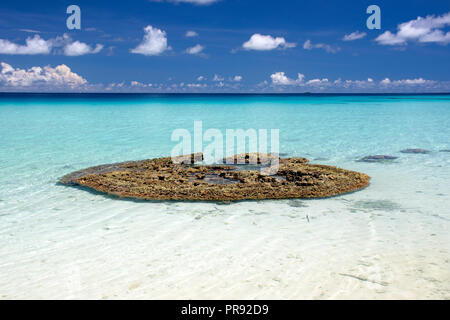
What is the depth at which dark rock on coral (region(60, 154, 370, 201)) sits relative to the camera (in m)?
7.90

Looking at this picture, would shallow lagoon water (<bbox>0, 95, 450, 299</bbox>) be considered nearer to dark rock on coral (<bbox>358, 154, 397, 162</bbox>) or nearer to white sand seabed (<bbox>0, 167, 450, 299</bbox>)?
white sand seabed (<bbox>0, 167, 450, 299</bbox>)

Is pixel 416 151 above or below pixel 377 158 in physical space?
above

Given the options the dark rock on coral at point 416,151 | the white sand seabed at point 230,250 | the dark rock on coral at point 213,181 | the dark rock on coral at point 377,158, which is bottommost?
the white sand seabed at point 230,250

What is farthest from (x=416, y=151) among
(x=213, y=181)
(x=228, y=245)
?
(x=228, y=245)

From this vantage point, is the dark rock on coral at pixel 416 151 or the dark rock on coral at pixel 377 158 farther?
the dark rock on coral at pixel 416 151

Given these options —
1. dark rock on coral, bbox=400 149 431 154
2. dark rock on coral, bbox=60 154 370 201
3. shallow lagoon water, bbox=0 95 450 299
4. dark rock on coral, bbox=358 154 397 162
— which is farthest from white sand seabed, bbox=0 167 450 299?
dark rock on coral, bbox=400 149 431 154

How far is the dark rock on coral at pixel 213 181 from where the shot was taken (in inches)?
311

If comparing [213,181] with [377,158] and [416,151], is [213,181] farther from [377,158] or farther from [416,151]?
[416,151]

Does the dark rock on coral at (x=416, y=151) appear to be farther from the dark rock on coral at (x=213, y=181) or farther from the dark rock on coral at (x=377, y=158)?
the dark rock on coral at (x=213, y=181)

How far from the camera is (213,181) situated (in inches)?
359

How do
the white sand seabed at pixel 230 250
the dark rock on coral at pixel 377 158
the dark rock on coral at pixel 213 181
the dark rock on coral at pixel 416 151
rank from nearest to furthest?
the white sand seabed at pixel 230 250, the dark rock on coral at pixel 213 181, the dark rock on coral at pixel 377 158, the dark rock on coral at pixel 416 151

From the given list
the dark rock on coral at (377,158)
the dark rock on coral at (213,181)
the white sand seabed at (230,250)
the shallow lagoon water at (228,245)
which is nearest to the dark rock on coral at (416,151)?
the dark rock on coral at (377,158)
